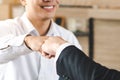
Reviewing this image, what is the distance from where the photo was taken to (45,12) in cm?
103

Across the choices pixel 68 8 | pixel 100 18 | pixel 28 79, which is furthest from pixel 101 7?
pixel 28 79

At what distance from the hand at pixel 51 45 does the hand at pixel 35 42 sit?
0.07 feet

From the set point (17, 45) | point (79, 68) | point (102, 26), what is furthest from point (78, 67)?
point (102, 26)

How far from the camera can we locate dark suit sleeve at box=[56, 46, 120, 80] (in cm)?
44

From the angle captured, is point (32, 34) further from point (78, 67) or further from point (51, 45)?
point (78, 67)

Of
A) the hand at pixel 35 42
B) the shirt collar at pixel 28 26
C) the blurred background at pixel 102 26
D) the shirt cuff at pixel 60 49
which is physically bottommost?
the blurred background at pixel 102 26

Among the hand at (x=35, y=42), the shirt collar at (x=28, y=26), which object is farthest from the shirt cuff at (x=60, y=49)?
the shirt collar at (x=28, y=26)

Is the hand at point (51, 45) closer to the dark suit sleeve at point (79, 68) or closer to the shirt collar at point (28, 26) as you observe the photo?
the dark suit sleeve at point (79, 68)

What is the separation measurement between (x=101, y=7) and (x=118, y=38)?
0.22 metres

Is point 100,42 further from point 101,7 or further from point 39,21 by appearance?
point 39,21

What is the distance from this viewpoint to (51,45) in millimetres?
567

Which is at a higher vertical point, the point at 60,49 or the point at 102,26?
the point at 60,49

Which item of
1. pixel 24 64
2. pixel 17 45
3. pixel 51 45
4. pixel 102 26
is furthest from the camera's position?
pixel 102 26

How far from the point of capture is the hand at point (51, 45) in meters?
0.55
